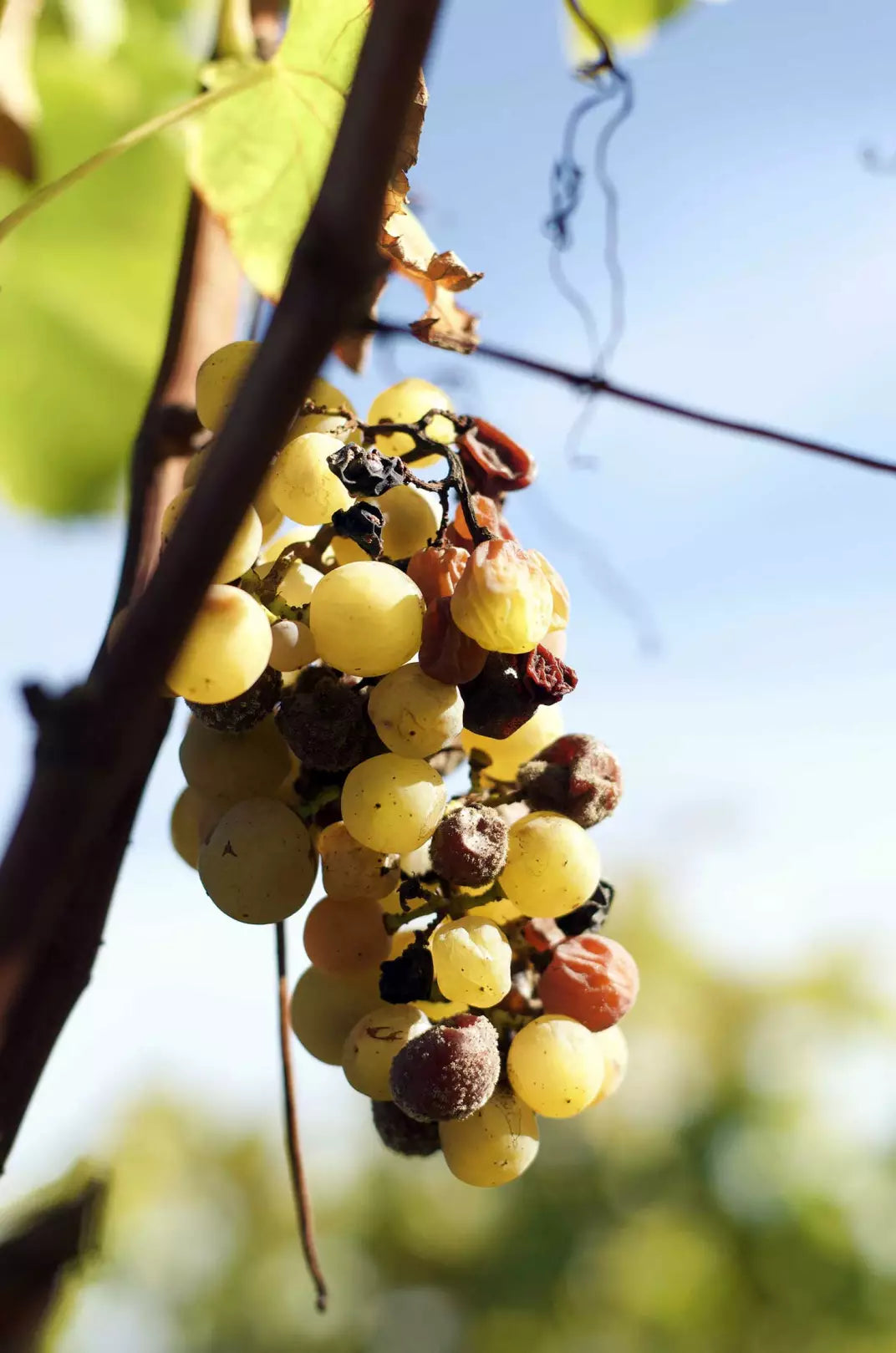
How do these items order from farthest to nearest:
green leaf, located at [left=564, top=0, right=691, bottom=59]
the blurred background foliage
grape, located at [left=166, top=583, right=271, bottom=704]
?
1. the blurred background foliage
2. green leaf, located at [left=564, top=0, right=691, bottom=59]
3. grape, located at [left=166, top=583, right=271, bottom=704]

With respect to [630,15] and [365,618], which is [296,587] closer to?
[365,618]

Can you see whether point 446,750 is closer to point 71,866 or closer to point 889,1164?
point 71,866

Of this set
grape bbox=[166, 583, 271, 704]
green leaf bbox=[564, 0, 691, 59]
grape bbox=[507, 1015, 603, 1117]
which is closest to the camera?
grape bbox=[166, 583, 271, 704]

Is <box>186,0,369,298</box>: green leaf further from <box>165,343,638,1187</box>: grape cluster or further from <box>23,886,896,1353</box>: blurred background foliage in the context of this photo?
<box>23,886,896,1353</box>: blurred background foliage

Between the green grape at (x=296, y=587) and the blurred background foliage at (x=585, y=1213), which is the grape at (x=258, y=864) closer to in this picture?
the green grape at (x=296, y=587)

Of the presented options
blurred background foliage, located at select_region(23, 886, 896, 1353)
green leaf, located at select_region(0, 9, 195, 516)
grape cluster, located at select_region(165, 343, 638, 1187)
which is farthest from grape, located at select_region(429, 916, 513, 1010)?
blurred background foliage, located at select_region(23, 886, 896, 1353)
